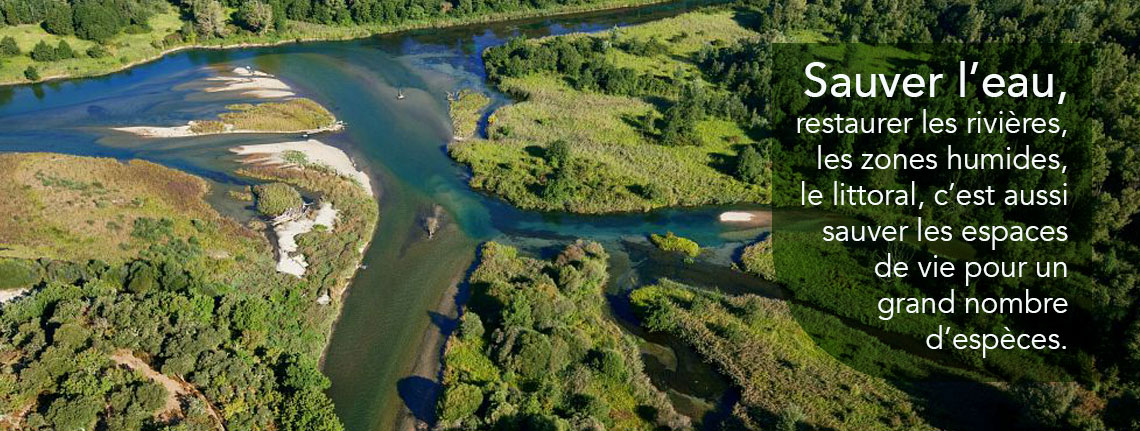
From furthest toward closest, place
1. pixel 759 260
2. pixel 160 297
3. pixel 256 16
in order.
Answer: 1. pixel 256 16
2. pixel 759 260
3. pixel 160 297

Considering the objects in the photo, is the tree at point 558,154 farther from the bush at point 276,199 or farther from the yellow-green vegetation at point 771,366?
the bush at point 276,199

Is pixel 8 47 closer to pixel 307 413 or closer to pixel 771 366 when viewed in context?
pixel 307 413

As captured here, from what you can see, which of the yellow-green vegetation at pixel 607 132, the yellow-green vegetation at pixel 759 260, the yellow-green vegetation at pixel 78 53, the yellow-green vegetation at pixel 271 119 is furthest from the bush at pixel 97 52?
the yellow-green vegetation at pixel 759 260

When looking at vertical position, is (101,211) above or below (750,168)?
above

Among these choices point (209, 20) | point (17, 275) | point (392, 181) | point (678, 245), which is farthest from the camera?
point (209, 20)

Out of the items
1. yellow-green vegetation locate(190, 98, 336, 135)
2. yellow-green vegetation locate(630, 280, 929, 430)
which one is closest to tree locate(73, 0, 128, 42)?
yellow-green vegetation locate(190, 98, 336, 135)

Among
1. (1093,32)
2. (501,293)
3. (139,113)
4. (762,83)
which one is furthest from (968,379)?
(139,113)

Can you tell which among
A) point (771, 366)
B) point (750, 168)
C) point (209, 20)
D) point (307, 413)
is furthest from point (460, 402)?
point (209, 20)

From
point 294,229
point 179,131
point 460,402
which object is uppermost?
point 179,131

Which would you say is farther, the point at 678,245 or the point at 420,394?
the point at 678,245
